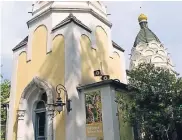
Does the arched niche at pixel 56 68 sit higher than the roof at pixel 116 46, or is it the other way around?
the roof at pixel 116 46

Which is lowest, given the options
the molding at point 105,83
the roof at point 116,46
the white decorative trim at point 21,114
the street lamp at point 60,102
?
the white decorative trim at point 21,114

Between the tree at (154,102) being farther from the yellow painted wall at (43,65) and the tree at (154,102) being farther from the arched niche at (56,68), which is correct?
the yellow painted wall at (43,65)

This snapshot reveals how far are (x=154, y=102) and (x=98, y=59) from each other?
195 inches

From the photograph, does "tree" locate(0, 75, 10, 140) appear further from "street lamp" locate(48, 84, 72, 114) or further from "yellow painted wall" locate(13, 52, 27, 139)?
"street lamp" locate(48, 84, 72, 114)

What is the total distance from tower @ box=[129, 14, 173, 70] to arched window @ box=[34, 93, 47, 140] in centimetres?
1807

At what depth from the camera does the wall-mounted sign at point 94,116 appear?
399 inches

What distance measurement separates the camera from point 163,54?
99.3 feet

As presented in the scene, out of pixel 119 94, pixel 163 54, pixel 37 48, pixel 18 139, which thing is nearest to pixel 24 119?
pixel 18 139

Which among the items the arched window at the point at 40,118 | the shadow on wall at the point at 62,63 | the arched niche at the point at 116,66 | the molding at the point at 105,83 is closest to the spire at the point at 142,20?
the arched niche at the point at 116,66

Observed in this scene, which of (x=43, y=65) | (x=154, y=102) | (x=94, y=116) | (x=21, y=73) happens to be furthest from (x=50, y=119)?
(x=154, y=102)

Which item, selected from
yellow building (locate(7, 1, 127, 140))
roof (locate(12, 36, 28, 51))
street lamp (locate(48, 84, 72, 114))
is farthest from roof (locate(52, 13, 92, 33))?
street lamp (locate(48, 84, 72, 114))

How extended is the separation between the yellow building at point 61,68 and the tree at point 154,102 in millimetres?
1108

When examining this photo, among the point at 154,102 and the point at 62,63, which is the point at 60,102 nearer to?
the point at 62,63

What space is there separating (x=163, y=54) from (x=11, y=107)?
73.4 feet
